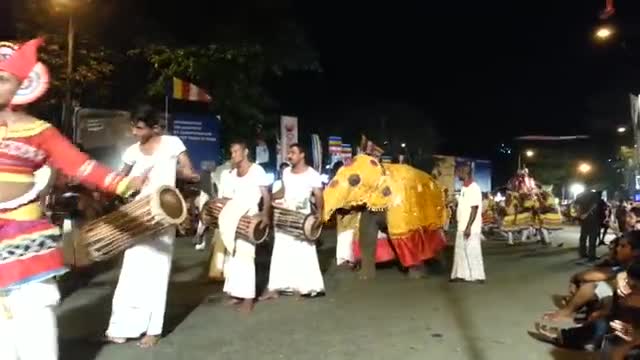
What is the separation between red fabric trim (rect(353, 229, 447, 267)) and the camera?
487 inches

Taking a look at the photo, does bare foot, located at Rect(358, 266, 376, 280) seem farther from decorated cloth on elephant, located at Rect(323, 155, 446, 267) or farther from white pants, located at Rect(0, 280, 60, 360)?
white pants, located at Rect(0, 280, 60, 360)

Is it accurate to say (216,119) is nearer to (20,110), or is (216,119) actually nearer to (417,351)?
(417,351)

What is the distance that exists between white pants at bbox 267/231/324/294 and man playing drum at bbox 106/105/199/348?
3.01 meters

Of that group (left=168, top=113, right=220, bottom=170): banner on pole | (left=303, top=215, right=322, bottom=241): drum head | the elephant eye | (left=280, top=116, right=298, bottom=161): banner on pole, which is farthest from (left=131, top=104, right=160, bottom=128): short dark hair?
(left=280, top=116, right=298, bottom=161): banner on pole

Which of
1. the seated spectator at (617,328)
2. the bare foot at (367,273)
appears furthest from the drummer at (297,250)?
the seated spectator at (617,328)

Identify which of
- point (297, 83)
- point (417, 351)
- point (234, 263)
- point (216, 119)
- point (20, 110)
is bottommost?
point (417, 351)

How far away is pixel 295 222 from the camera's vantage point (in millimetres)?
9602

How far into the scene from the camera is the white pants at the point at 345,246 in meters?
13.7

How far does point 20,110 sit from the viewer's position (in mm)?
4461

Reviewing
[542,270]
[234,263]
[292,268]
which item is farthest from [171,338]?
[542,270]

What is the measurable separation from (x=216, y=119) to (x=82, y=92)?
15.5 feet

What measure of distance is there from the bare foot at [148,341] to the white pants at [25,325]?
2405 millimetres

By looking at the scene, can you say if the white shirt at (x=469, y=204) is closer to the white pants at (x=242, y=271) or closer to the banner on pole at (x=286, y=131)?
the white pants at (x=242, y=271)

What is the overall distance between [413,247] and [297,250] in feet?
10.5
